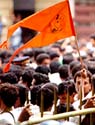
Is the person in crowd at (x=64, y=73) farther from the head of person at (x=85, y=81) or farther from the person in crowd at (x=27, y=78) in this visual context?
the head of person at (x=85, y=81)

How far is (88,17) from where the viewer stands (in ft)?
101

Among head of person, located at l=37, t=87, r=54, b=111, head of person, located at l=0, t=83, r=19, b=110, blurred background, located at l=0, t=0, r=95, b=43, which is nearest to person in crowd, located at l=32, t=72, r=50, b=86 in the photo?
head of person, located at l=37, t=87, r=54, b=111

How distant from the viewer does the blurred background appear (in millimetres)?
27172

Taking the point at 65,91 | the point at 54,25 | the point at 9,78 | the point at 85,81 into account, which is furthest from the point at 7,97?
the point at 9,78

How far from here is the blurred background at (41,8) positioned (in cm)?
2717

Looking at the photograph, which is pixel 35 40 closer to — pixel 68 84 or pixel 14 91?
pixel 68 84

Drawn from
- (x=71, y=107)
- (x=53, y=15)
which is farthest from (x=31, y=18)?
(x=71, y=107)

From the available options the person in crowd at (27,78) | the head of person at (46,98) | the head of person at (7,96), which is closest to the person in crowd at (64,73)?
the person in crowd at (27,78)

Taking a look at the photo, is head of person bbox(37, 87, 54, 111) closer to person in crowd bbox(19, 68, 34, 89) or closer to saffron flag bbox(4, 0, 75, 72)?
saffron flag bbox(4, 0, 75, 72)

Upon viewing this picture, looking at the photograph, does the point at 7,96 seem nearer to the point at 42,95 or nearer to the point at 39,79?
the point at 42,95

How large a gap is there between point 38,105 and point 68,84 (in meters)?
0.68

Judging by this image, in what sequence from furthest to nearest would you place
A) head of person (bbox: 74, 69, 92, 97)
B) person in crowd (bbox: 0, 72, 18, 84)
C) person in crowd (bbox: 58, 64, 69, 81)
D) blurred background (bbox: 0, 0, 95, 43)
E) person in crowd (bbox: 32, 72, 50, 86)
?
blurred background (bbox: 0, 0, 95, 43) → person in crowd (bbox: 58, 64, 69, 81) → person in crowd (bbox: 0, 72, 18, 84) → person in crowd (bbox: 32, 72, 50, 86) → head of person (bbox: 74, 69, 92, 97)

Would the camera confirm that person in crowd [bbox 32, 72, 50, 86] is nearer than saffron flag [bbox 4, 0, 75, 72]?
No

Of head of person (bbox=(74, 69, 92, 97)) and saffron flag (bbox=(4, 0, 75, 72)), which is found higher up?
saffron flag (bbox=(4, 0, 75, 72))
